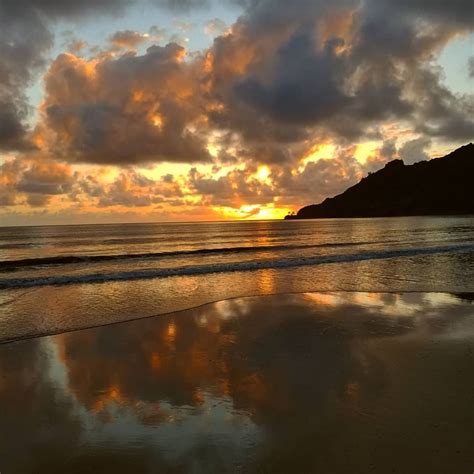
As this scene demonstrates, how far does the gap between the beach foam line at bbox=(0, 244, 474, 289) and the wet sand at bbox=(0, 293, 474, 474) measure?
1199 cm

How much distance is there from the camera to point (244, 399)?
6562mm

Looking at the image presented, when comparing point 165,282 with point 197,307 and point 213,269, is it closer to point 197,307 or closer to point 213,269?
point 213,269

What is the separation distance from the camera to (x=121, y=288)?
1967 centimetres

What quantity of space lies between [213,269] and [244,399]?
20.2m

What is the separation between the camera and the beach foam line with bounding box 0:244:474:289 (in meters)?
22.1

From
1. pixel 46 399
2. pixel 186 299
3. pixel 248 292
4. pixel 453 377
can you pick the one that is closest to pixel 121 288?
pixel 186 299

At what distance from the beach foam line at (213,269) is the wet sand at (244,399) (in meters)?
12.0

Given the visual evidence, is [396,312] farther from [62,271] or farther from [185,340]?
[62,271]

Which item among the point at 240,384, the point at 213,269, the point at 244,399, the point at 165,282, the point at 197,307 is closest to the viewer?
the point at 244,399

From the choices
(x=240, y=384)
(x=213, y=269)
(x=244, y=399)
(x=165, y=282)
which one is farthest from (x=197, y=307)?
(x=213, y=269)

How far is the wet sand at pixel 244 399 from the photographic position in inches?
193

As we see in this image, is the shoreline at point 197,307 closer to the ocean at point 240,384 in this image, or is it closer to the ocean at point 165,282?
the ocean at point 240,384

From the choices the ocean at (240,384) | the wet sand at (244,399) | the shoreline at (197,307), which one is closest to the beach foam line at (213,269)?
the ocean at (240,384)

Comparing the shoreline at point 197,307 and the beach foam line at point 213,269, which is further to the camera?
the beach foam line at point 213,269
